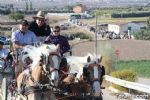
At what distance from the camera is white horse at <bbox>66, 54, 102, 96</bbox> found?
812cm

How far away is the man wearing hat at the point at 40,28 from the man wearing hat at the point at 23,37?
0.71 ft

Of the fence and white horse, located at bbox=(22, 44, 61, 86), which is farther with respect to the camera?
the fence

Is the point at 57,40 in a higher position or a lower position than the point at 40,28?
lower

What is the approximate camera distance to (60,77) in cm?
849

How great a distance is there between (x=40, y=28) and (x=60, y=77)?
90.1 inches

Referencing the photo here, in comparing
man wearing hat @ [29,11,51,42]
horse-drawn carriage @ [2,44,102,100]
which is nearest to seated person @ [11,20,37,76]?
man wearing hat @ [29,11,51,42]

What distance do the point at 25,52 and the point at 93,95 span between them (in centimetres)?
222

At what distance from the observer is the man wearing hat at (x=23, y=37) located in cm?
1028

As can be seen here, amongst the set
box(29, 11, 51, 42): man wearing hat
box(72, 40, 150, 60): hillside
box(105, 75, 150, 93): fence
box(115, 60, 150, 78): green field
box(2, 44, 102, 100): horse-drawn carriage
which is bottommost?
box(72, 40, 150, 60): hillside

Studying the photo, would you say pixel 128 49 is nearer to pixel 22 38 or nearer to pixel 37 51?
pixel 22 38

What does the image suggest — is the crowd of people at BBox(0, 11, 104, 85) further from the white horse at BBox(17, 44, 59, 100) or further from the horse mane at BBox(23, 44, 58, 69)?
the white horse at BBox(17, 44, 59, 100)

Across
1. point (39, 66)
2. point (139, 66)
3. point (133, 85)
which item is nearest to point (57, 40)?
point (39, 66)

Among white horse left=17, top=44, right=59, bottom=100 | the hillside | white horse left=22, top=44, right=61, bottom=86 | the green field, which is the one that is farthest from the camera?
the hillside

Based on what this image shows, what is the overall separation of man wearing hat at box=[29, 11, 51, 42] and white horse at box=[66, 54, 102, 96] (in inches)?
66.9
